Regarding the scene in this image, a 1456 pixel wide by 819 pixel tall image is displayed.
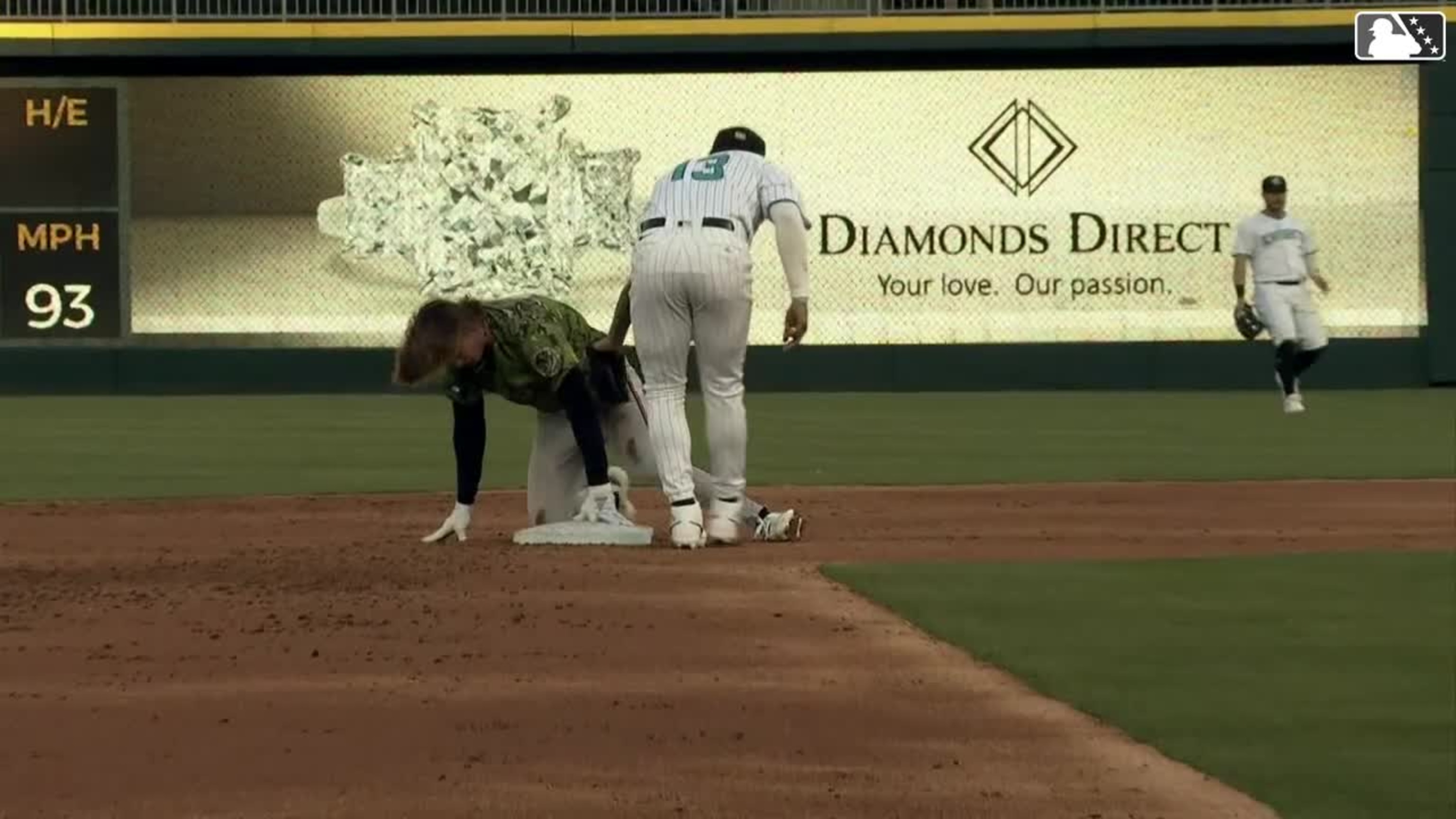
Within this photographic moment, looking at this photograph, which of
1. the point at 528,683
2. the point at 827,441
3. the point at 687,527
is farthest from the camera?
the point at 827,441

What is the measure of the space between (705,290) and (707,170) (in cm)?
58

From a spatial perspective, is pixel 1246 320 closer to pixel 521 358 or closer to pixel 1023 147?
pixel 1023 147

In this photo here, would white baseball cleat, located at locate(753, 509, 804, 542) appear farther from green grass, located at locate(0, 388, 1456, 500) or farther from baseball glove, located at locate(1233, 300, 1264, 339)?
baseball glove, located at locate(1233, 300, 1264, 339)

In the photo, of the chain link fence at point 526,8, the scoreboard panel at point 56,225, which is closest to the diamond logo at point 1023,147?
the chain link fence at point 526,8

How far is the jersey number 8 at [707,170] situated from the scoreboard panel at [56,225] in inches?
913

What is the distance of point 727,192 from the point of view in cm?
1350

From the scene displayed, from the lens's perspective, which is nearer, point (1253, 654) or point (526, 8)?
point (1253, 654)

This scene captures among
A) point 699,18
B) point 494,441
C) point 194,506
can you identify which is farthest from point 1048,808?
point 699,18

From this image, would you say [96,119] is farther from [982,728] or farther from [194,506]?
[982,728]

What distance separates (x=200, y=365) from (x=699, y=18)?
7216 mm

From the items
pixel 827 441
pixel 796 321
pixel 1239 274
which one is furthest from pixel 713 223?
pixel 1239 274

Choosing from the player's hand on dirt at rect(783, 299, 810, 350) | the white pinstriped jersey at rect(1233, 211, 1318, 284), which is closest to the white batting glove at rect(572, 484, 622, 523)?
the player's hand on dirt at rect(783, 299, 810, 350)

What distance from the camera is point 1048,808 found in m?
7.09

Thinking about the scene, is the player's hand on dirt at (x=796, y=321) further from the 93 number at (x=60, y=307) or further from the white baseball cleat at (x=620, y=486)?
the 93 number at (x=60, y=307)
